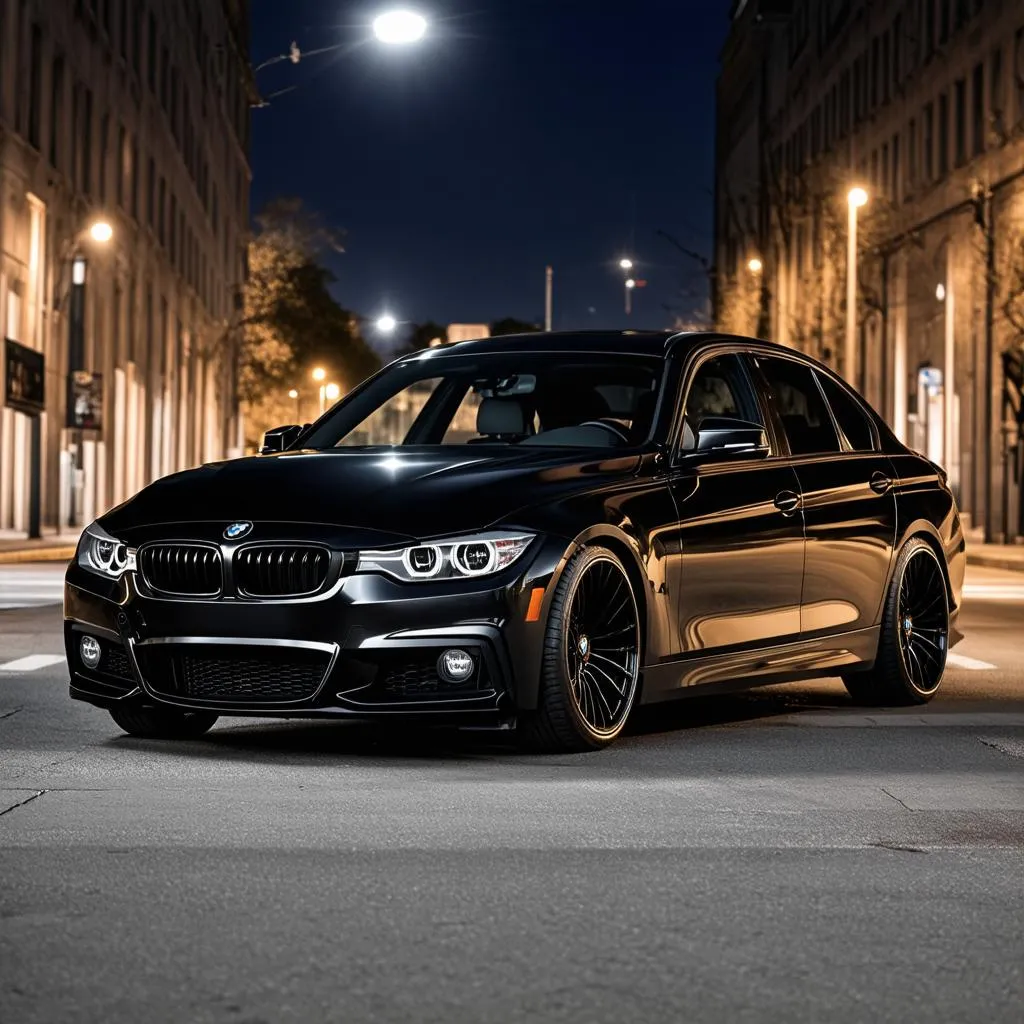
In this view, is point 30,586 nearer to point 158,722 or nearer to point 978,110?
point 158,722

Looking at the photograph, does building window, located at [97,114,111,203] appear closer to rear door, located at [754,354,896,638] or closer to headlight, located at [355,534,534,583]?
rear door, located at [754,354,896,638]

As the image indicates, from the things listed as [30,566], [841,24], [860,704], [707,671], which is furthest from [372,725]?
[841,24]

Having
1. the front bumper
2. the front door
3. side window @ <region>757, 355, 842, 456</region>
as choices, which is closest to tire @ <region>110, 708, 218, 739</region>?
the front bumper

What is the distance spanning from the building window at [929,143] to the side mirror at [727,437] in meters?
50.9

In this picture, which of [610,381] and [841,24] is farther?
[841,24]

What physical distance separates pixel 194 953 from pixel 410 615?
10.4 feet

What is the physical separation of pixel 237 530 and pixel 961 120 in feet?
165

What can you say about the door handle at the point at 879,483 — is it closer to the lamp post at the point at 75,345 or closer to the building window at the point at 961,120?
the lamp post at the point at 75,345

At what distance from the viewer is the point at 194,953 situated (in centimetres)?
505

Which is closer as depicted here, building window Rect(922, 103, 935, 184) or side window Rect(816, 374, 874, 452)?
side window Rect(816, 374, 874, 452)

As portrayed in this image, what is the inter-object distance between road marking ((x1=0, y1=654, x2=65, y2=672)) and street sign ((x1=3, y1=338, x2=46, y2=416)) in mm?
25681

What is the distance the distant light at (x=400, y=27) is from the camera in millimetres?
34250

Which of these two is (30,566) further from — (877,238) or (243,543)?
(877,238)

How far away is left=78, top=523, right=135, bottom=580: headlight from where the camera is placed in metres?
8.64
